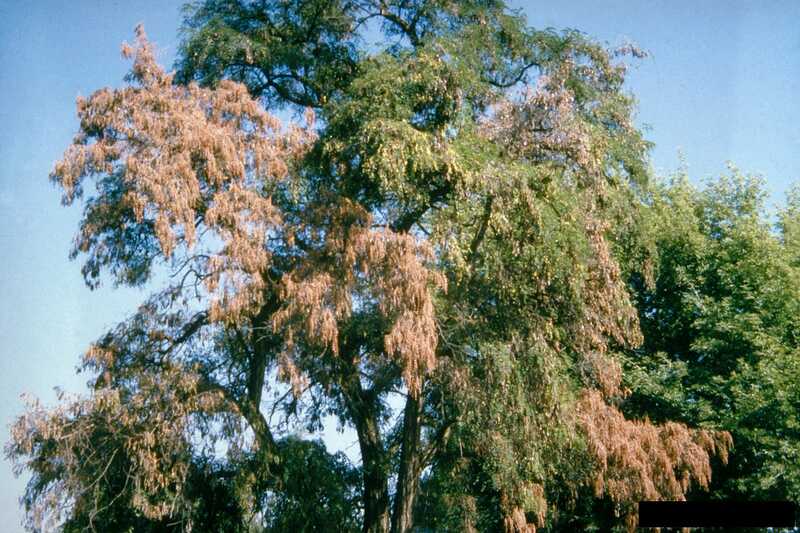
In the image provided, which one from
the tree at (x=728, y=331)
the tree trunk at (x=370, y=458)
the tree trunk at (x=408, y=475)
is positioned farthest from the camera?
the tree at (x=728, y=331)

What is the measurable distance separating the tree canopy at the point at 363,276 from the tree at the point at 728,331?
2.80 ft

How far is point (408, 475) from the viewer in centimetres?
1474

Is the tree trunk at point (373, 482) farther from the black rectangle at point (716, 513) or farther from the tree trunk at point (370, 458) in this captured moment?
the black rectangle at point (716, 513)

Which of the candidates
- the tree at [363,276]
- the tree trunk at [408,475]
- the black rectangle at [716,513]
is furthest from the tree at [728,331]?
the black rectangle at [716,513]

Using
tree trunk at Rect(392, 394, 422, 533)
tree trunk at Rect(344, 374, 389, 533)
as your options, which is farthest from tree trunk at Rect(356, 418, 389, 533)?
tree trunk at Rect(392, 394, 422, 533)

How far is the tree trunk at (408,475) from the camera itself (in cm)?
1454

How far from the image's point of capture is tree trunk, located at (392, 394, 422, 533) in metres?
14.5

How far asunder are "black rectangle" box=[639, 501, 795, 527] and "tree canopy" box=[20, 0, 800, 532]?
7.99m

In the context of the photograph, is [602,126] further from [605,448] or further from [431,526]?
[431,526]

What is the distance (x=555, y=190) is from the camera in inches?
478

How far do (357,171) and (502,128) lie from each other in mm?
2420

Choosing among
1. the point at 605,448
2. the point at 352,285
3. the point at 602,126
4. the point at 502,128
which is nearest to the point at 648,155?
the point at 602,126

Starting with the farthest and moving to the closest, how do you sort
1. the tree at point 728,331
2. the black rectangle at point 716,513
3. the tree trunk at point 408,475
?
the tree at point 728,331 < the tree trunk at point 408,475 < the black rectangle at point 716,513

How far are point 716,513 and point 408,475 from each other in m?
12.1
